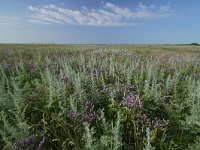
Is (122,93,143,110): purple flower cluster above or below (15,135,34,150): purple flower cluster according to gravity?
above

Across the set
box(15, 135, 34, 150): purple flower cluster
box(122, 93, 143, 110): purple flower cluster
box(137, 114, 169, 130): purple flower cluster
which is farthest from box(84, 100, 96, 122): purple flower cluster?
box(15, 135, 34, 150): purple flower cluster

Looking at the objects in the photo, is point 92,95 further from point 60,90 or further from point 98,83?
point 98,83

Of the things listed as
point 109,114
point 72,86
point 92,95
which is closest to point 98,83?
point 72,86

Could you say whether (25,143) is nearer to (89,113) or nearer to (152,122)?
(89,113)

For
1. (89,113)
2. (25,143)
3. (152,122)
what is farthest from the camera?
(89,113)

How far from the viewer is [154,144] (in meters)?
3.28

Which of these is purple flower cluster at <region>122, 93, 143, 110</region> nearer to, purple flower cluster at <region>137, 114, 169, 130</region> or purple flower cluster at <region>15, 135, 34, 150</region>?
purple flower cluster at <region>137, 114, 169, 130</region>

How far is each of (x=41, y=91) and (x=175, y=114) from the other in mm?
2462

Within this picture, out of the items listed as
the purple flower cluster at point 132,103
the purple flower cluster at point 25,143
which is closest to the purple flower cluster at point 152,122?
the purple flower cluster at point 132,103

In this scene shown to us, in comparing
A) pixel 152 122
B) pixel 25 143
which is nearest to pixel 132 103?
pixel 152 122

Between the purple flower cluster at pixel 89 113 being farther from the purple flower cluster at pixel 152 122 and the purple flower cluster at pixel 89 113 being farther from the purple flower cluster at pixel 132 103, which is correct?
the purple flower cluster at pixel 152 122

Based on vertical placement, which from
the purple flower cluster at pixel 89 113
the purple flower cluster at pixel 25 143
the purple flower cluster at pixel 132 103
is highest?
the purple flower cluster at pixel 132 103

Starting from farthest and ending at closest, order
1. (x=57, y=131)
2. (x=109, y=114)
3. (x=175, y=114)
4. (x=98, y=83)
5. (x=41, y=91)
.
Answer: (x=98, y=83) < (x=41, y=91) < (x=175, y=114) < (x=109, y=114) < (x=57, y=131)

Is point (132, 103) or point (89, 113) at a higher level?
point (132, 103)
